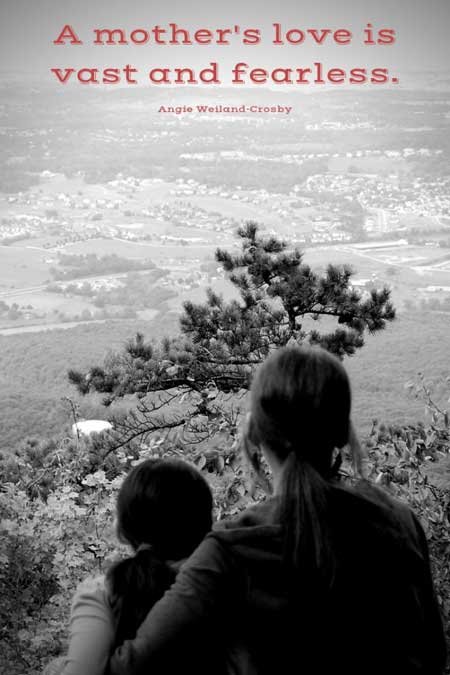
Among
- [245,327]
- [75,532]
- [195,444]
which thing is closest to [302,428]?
[75,532]

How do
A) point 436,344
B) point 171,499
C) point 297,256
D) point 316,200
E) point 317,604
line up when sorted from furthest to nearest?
point 316,200, point 436,344, point 297,256, point 171,499, point 317,604

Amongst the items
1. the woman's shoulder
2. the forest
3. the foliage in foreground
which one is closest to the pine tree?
the forest

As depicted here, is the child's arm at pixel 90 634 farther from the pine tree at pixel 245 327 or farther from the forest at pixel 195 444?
the pine tree at pixel 245 327

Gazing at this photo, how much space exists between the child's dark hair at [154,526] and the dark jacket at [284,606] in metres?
0.10

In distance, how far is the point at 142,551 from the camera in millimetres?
973

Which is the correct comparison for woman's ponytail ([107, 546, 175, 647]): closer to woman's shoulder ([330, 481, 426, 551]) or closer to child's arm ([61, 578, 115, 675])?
child's arm ([61, 578, 115, 675])

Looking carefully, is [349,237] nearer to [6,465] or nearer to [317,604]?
[6,465]

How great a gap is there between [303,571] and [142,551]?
279mm

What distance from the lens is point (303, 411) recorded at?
82cm

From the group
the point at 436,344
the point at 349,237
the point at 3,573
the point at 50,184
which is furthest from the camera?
the point at 50,184

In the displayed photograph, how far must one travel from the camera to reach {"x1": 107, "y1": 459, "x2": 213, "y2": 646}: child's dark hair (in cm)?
94

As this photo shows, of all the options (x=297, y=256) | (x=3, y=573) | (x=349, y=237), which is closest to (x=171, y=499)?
(x=3, y=573)

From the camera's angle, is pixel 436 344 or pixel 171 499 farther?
pixel 436 344

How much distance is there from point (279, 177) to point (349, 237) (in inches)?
309
